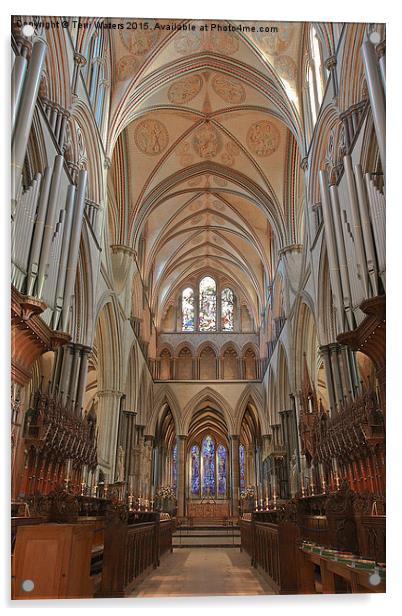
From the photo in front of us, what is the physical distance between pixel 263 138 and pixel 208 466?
24.5 m

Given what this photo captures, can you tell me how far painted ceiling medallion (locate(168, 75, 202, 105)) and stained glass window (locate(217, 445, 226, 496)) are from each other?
81.7ft

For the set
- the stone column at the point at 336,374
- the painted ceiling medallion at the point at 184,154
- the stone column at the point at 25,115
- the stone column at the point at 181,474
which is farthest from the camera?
the stone column at the point at 181,474

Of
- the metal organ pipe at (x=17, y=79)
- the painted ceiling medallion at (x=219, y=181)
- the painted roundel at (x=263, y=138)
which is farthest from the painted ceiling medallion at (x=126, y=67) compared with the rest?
the painted ceiling medallion at (x=219, y=181)

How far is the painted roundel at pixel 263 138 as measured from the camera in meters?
17.3

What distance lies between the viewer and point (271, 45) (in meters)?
8.62

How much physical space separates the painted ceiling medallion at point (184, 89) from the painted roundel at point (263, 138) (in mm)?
2409

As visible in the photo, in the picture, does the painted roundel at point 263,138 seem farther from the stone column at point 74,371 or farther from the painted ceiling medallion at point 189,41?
the stone column at point 74,371

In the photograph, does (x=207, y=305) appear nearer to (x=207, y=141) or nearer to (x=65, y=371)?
(x=207, y=141)

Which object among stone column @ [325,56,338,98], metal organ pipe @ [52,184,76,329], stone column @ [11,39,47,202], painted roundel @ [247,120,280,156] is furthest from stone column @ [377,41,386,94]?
painted roundel @ [247,120,280,156]

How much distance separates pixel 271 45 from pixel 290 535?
7.73m

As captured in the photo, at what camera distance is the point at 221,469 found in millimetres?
34594
